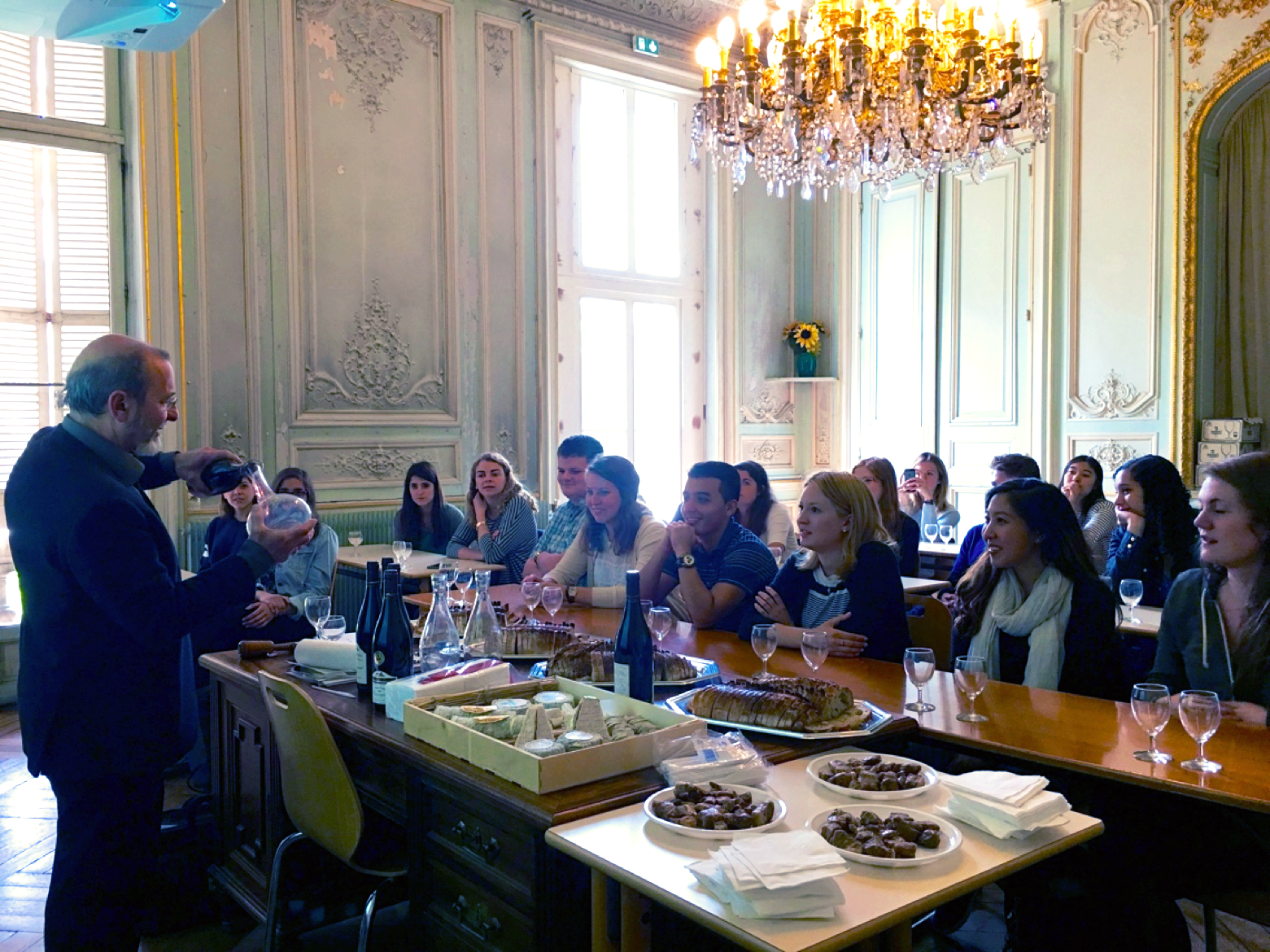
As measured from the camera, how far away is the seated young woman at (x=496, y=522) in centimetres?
465

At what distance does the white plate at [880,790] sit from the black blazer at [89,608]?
47.9 inches

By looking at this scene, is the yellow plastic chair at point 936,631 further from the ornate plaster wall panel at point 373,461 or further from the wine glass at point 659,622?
the ornate plaster wall panel at point 373,461

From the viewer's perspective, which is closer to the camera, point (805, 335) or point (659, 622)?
point (659, 622)

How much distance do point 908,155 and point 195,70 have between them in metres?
3.74

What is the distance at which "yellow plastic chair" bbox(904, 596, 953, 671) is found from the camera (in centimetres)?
278

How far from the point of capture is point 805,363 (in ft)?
25.9

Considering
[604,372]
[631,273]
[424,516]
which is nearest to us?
[424,516]

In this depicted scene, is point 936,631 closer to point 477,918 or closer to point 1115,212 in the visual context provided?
point 477,918

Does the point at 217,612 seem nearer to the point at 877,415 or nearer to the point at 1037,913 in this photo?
the point at 1037,913

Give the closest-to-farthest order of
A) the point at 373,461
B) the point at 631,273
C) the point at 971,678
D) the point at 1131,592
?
the point at 971,678
the point at 1131,592
the point at 373,461
the point at 631,273

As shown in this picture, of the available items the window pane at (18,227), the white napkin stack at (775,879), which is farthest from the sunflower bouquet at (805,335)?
the white napkin stack at (775,879)

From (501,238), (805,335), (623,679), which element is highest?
(501,238)

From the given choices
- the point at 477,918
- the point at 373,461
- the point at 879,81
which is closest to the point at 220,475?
the point at 477,918

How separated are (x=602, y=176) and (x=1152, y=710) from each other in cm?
605
